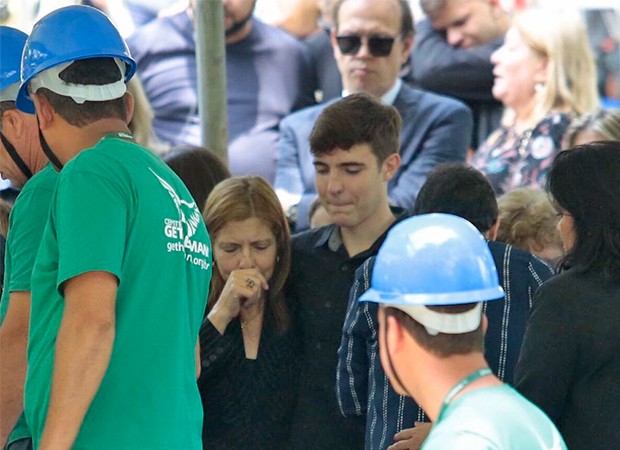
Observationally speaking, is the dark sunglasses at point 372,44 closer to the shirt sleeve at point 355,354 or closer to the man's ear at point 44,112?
the shirt sleeve at point 355,354

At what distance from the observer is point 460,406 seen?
2.13 meters

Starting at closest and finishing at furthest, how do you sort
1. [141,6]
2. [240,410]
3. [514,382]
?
[514,382]
[240,410]
[141,6]

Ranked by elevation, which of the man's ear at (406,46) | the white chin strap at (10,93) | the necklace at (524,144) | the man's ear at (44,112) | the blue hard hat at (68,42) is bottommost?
the necklace at (524,144)

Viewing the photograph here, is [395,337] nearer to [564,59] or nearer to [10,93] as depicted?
[10,93]

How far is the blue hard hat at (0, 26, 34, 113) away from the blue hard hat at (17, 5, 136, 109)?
29 centimetres

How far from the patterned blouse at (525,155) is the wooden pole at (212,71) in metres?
1.41

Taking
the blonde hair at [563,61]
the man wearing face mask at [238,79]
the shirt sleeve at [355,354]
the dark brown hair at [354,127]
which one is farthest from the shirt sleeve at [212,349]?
the blonde hair at [563,61]

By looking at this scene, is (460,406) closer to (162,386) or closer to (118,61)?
(162,386)

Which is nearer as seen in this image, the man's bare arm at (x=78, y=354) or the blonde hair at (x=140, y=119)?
the man's bare arm at (x=78, y=354)

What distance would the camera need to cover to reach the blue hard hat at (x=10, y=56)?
137 inches

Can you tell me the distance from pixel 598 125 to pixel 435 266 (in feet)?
11.7

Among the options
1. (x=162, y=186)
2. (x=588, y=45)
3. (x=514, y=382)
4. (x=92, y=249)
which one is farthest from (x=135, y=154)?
(x=588, y=45)

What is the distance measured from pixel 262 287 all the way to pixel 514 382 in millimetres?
1080

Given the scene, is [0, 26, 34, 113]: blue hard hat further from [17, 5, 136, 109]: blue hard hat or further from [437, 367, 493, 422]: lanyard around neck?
[437, 367, 493, 422]: lanyard around neck
